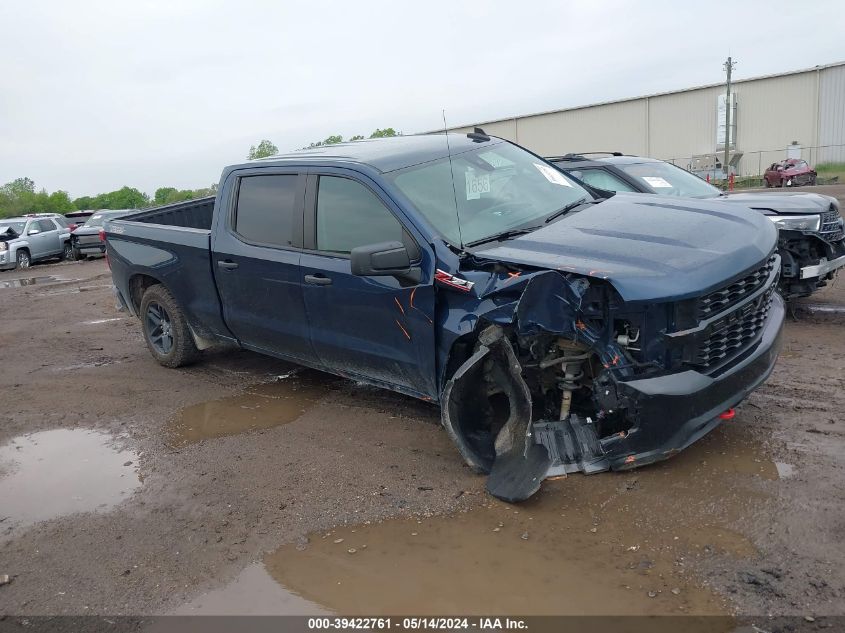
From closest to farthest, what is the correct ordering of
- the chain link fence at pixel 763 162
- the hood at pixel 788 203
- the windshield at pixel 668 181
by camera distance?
the hood at pixel 788 203, the windshield at pixel 668 181, the chain link fence at pixel 763 162

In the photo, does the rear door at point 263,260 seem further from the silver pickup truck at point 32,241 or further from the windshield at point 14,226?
the windshield at point 14,226

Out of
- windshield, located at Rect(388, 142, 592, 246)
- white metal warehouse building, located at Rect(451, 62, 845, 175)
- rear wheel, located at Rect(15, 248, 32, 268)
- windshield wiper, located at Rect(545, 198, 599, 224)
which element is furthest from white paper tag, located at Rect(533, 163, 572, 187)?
white metal warehouse building, located at Rect(451, 62, 845, 175)

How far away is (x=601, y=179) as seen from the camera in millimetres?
7820

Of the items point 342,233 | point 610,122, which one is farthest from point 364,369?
point 610,122

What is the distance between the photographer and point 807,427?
4402 millimetres

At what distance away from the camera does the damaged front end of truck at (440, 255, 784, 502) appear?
3.55 metres

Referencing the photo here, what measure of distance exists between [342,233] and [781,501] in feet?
9.96

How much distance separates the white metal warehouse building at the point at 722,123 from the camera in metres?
45.6

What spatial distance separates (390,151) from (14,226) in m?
20.1

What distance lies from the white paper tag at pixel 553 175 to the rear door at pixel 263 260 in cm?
177

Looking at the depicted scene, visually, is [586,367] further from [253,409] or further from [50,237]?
[50,237]

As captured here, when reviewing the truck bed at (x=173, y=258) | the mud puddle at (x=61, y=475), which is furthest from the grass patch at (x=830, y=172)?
the mud puddle at (x=61, y=475)

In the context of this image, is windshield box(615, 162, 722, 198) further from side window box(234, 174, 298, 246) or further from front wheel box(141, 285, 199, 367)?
front wheel box(141, 285, 199, 367)

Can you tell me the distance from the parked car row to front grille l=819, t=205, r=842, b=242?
18179mm
